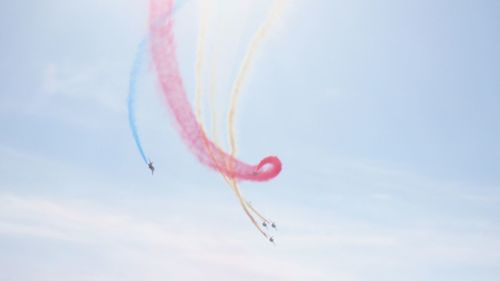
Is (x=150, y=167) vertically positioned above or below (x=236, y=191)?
above

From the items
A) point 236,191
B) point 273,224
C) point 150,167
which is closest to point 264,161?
point 236,191

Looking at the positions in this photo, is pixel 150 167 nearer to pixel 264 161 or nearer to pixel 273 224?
pixel 264 161

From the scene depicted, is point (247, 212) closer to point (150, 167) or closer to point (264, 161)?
point (264, 161)

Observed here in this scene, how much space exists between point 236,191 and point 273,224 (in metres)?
6.92

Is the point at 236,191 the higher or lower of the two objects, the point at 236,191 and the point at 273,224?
the higher

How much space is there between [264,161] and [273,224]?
8.92m

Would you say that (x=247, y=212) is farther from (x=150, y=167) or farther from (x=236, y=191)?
(x=150, y=167)

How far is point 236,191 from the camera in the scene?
36.2 m

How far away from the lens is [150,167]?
36531 mm

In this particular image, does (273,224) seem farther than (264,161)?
Yes

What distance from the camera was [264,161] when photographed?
1394 inches

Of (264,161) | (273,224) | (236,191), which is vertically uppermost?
(264,161)

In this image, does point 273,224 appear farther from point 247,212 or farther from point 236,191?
point 236,191

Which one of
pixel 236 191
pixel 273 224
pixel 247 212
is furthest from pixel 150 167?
pixel 273 224
